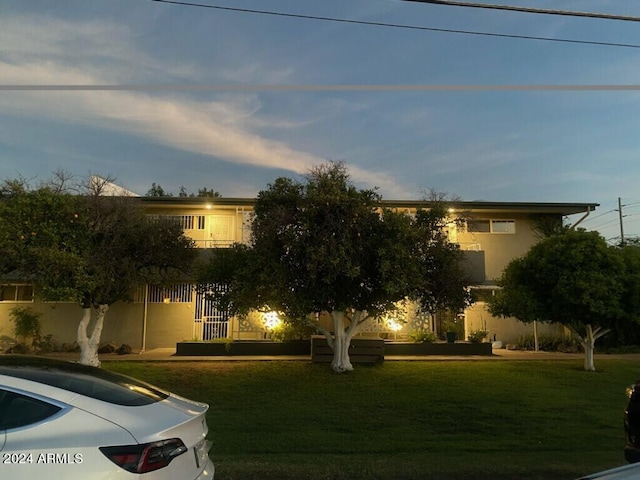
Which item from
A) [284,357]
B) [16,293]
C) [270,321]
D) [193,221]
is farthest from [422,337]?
[16,293]

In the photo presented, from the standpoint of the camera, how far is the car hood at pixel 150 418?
339 cm

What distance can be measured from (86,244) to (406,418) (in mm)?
9256

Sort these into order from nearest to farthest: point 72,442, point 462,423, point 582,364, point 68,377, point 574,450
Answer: point 72,442, point 68,377, point 574,450, point 462,423, point 582,364

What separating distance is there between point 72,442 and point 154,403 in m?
0.70

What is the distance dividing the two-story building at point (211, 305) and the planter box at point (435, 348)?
960 mm

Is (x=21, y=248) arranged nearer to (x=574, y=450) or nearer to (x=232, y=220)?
(x=232, y=220)

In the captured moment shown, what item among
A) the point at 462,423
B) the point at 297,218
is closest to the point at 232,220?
the point at 297,218

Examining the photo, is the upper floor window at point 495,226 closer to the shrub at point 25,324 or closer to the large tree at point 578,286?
the large tree at point 578,286

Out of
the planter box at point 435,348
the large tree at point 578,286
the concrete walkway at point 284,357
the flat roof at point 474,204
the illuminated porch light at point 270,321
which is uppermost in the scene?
the flat roof at point 474,204

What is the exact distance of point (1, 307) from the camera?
21.1 metres

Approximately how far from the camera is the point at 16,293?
21.3m

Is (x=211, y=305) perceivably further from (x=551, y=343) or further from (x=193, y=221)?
(x=551, y=343)

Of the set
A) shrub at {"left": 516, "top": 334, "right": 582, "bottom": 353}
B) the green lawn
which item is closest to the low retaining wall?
the green lawn

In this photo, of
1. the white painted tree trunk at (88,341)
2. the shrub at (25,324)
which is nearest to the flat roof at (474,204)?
the shrub at (25,324)
